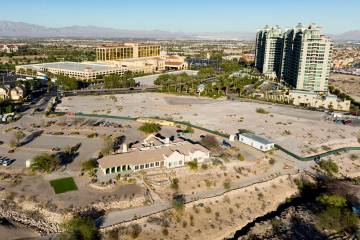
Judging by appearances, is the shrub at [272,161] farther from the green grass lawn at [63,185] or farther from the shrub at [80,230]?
the shrub at [80,230]

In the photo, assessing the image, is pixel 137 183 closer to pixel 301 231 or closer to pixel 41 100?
pixel 301 231

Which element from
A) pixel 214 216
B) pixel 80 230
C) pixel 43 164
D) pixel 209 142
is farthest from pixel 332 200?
pixel 43 164

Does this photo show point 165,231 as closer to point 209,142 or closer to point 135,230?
point 135,230

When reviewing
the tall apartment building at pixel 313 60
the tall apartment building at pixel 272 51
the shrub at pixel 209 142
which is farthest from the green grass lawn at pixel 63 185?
the tall apartment building at pixel 272 51

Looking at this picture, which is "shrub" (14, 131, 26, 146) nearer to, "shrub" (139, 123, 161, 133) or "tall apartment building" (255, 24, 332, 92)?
"shrub" (139, 123, 161, 133)

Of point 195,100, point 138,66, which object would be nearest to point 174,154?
point 195,100

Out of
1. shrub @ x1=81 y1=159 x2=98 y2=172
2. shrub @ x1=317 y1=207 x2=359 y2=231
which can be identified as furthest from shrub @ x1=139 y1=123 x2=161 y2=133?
shrub @ x1=317 y1=207 x2=359 y2=231
